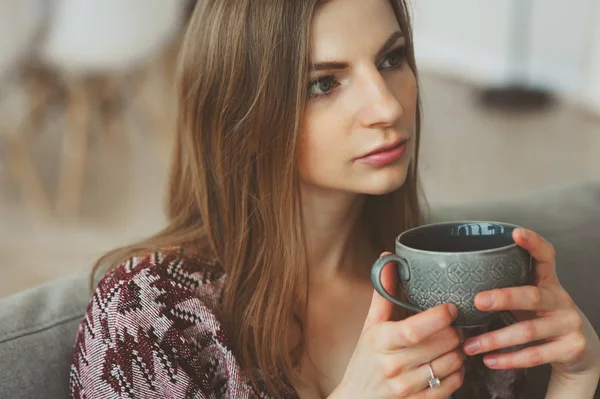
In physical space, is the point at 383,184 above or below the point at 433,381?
above

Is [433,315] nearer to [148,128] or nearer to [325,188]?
[325,188]

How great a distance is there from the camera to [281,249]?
3.84ft

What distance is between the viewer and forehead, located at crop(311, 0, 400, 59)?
1.07m

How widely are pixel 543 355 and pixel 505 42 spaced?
4.50 m

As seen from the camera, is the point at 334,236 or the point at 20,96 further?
the point at 20,96

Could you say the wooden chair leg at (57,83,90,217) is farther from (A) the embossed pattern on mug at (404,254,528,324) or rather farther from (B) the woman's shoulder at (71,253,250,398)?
(A) the embossed pattern on mug at (404,254,528,324)

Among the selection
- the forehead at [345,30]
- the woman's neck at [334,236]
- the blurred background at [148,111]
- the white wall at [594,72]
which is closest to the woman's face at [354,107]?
Result: the forehead at [345,30]

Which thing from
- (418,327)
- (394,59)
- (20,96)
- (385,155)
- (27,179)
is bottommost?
(27,179)

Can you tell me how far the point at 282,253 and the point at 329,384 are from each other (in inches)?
8.3

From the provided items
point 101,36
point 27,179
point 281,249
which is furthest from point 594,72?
point 281,249

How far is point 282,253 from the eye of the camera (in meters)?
1.17

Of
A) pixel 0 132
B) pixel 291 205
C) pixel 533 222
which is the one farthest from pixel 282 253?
pixel 0 132

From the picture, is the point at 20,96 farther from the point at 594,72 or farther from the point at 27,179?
the point at 594,72

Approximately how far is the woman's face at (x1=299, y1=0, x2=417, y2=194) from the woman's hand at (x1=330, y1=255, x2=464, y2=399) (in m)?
0.18
